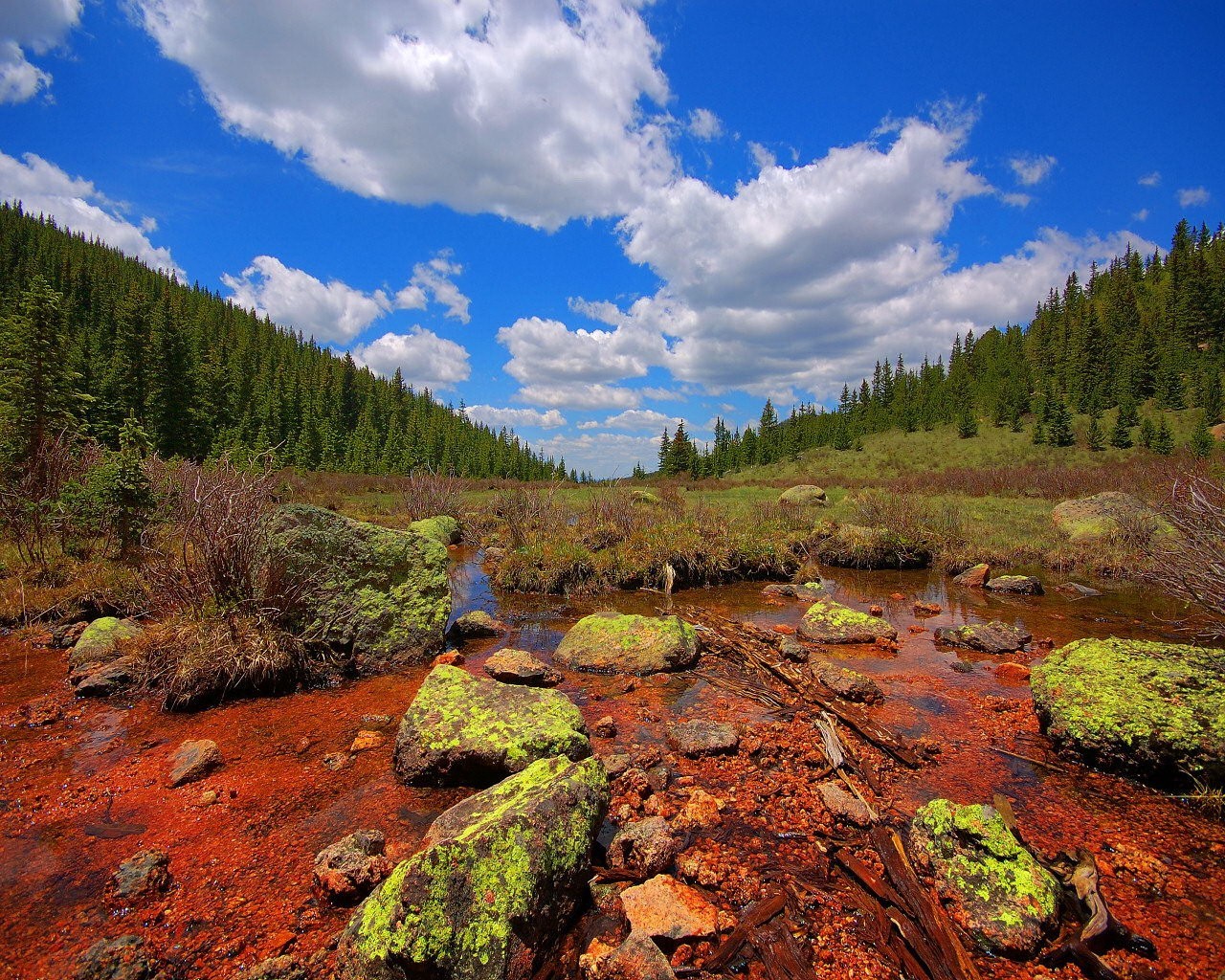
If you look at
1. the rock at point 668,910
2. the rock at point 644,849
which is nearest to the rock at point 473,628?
the rock at point 644,849

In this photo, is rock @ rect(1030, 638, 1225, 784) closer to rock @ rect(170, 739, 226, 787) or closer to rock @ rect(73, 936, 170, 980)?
rock @ rect(73, 936, 170, 980)

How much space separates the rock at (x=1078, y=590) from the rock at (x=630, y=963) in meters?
14.3

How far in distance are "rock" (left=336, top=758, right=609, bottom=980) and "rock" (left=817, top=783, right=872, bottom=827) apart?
2153 mm

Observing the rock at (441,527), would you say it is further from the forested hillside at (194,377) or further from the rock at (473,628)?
the rock at (473,628)

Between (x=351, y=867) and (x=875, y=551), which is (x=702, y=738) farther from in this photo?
(x=875, y=551)

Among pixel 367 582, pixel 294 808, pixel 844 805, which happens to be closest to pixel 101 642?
pixel 367 582

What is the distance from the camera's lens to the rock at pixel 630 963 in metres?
2.69

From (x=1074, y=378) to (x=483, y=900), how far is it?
9042 centimetres

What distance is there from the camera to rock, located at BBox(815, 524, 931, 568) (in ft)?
52.9

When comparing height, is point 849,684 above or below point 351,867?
above

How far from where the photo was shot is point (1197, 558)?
6.10 meters

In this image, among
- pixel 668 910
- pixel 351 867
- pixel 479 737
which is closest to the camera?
pixel 668 910

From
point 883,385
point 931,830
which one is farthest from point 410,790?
point 883,385

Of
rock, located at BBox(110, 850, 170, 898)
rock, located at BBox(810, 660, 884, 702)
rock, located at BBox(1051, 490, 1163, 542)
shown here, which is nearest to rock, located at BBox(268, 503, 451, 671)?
rock, located at BBox(110, 850, 170, 898)
